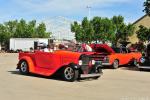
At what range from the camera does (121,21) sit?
234 ft

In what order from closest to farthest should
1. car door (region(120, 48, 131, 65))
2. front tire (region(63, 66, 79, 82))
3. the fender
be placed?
front tire (region(63, 66, 79, 82))
the fender
car door (region(120, 48, 131, 65))

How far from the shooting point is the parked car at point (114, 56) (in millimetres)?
24028

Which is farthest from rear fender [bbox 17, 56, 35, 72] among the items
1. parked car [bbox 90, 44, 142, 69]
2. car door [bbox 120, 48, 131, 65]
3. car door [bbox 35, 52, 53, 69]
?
car door [bbox 120, 48, 131, 65]

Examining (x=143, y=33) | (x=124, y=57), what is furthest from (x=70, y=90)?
(x=143, y=33)

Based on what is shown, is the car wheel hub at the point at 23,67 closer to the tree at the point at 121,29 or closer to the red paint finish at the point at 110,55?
the red paint finish at the point at 110,55

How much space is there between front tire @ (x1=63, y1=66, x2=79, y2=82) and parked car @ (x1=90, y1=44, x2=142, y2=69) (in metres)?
7.45

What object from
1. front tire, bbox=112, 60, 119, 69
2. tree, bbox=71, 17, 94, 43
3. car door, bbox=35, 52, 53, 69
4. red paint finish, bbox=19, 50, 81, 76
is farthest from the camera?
tree, bbox=71, 17, 94, 43

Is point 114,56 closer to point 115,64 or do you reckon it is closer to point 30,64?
point 115,64

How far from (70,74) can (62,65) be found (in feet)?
2.23

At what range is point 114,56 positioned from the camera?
24.7 m

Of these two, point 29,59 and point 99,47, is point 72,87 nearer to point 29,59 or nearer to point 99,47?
point 29,59

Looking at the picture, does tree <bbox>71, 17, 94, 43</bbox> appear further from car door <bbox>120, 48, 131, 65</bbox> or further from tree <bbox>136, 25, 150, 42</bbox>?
car door <bbox>120, 48, 131, 65</bbox>

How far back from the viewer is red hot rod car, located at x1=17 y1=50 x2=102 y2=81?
16.2 metres

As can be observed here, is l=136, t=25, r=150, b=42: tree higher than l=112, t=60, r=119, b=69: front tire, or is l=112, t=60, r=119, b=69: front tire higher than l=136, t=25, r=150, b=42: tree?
l=136, t=25, r=150, b=42: tree
